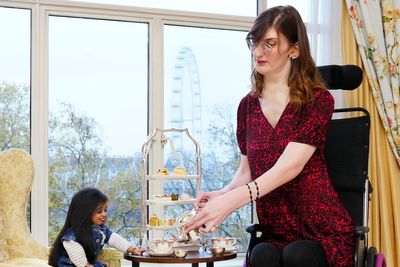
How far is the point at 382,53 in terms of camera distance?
11.7 feet

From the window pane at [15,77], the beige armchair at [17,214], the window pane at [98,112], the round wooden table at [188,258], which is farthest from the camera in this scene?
the window pane at [98,112]

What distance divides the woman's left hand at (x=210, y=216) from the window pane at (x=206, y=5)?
232 centimetres

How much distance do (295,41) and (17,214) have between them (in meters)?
1.72

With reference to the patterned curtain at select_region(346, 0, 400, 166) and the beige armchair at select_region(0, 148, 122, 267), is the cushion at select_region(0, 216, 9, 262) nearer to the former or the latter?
the beige armchair at select_region(0, 148, 122, 267)

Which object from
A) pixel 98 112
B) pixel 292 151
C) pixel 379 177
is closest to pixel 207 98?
pixel 98 112

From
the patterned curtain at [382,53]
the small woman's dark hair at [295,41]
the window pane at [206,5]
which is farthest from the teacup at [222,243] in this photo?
the window pane at [206,5]

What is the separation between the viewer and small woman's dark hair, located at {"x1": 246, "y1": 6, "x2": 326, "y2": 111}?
71.9 inches

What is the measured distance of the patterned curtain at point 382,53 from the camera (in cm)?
355

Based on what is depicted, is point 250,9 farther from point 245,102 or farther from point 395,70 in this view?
point 245,102

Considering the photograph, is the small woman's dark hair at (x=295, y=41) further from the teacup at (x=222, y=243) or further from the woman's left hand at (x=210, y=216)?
the teacup at (x=222, y=243)

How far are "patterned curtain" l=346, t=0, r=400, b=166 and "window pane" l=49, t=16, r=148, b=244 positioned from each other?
4.20ft

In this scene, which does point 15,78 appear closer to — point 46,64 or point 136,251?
point 46,64

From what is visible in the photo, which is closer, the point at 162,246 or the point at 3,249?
the point at 162,246

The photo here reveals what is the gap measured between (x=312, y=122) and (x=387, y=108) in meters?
1.91
